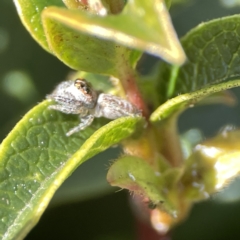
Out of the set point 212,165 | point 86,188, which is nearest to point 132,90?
point 212,165

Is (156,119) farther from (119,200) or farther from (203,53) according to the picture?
(119,200)

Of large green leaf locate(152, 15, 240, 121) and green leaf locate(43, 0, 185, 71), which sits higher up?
green leaf locate(43, 0, 185, 71)

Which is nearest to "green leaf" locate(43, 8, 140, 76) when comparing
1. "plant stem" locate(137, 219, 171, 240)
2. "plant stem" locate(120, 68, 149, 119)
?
"plant stem" locate(120, 68, 149, 119)

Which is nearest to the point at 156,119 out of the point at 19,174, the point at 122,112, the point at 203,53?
the point at 122,112

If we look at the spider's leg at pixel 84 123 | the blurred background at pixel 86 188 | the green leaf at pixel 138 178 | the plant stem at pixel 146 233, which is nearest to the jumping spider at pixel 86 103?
the spider's leg at pixel 84 123

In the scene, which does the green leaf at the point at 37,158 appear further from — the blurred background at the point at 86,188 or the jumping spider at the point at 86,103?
the blurred background at the point at 86,188

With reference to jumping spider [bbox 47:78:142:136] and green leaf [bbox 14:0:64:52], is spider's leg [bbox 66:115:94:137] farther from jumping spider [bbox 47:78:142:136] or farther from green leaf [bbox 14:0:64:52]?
green leaf [bbox 14:0:64:52]
